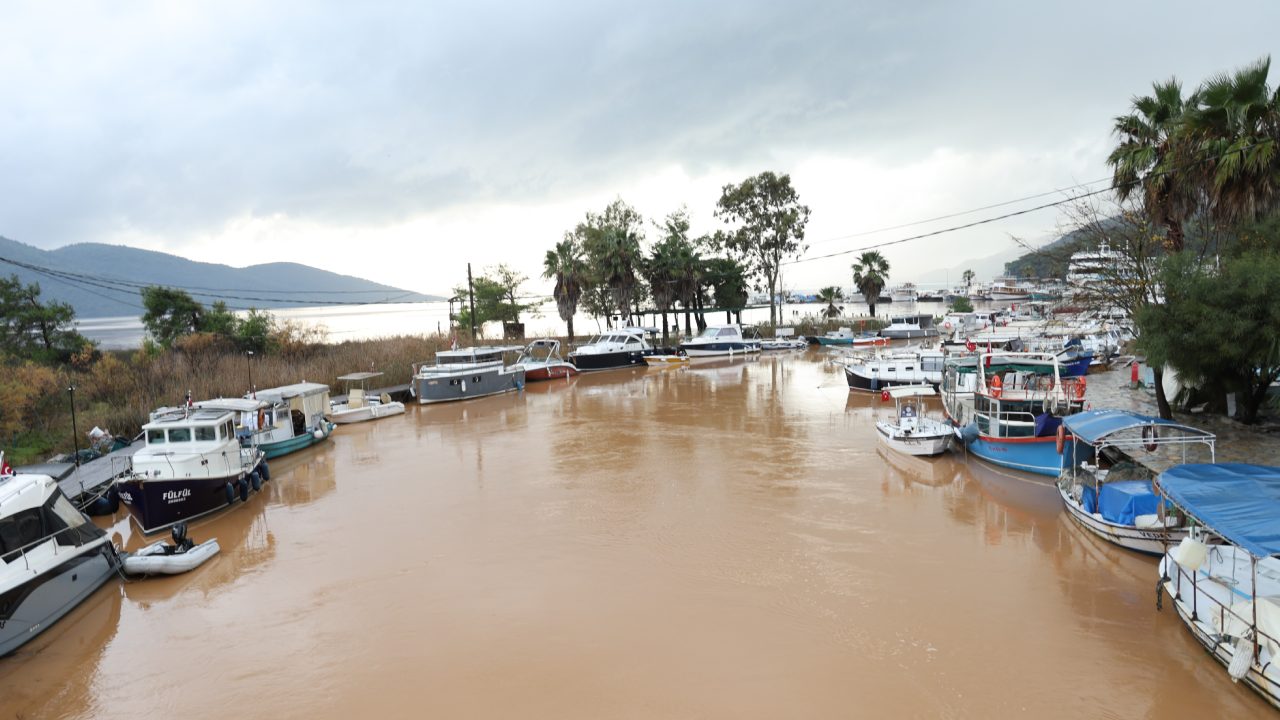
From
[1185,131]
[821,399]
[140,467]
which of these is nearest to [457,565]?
[140,467]

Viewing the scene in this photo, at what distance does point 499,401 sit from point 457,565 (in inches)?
807

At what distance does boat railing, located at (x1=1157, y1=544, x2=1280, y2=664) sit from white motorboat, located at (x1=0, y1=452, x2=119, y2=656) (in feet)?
48.4

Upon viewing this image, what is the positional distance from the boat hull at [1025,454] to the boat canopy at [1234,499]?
20.2 feet

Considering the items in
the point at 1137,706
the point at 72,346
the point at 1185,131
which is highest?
the point at 1185,131

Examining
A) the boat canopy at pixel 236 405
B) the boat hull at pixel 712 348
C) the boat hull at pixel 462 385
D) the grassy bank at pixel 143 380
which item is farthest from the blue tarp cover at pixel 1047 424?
the boat hull at pixel 712 348

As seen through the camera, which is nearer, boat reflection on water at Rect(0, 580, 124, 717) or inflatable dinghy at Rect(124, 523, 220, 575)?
boat reflection on water at Rect(0, 580, 124, 717)

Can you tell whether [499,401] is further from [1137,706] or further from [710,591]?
[1137,706]

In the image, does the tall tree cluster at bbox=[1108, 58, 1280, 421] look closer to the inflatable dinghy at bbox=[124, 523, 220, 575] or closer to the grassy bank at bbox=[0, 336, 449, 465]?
the inflatable dinghy at bbox=[124, 523, 220, 575]

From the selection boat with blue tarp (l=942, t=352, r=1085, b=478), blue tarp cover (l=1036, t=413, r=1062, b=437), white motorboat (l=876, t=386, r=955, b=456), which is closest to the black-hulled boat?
white motorboat (l=876, t=386, r=955, b=456)

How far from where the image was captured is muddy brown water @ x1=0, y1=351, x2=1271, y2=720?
Result: 750cm

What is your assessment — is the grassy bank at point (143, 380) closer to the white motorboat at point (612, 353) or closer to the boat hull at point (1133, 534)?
the white motorboat at point (612, 353)

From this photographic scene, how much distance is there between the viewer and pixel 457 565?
37.3ft

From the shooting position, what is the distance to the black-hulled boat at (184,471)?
44.1ft

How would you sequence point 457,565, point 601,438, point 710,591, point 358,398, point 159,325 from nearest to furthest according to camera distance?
point 710,591
point 457,565
point 601,438
point 358,398
point 159,325
